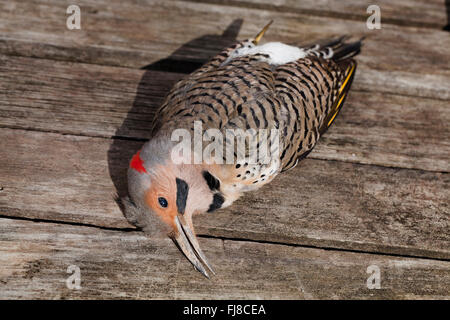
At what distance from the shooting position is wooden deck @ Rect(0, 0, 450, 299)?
6.78 feet

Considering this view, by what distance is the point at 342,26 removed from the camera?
11.0 feet

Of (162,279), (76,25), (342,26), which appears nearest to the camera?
(162,279)

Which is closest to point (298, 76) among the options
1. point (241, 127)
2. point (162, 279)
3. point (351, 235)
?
point (241, 127)

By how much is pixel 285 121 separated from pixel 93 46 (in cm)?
161

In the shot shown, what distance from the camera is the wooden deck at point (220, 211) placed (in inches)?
81.4

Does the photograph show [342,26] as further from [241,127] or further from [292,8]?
[241,127]

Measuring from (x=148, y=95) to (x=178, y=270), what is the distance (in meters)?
1.24

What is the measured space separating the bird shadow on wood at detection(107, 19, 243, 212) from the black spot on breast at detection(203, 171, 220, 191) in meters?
0.47

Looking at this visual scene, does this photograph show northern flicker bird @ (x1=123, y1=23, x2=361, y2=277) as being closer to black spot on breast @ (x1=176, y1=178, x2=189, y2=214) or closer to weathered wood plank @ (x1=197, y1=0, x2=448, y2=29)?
black spot on breast @ (x1=176, y1=178, x2=189, y2=214)
